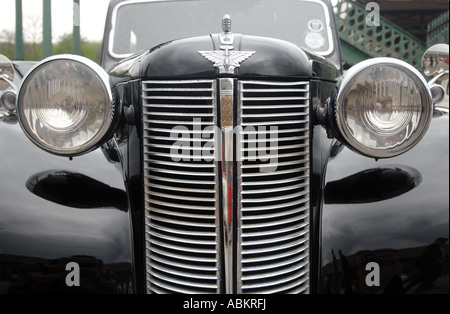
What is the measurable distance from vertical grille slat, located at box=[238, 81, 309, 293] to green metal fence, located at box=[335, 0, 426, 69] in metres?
6.37

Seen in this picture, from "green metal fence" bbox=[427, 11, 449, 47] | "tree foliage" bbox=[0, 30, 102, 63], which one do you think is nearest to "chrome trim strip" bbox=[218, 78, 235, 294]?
"tree foliage" bbox=[0, 30, 102, 63]

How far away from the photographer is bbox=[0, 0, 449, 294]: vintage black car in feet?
5.81

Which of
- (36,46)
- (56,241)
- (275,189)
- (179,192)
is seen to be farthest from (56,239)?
(36,46)

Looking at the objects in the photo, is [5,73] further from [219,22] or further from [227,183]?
[219,22]

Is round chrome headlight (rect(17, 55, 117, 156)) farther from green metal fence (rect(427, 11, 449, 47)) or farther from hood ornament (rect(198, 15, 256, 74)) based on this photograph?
green metal fence (rect(427, 11, 449, 47))

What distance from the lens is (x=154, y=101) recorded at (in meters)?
1.88

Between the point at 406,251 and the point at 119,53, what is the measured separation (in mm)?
2549

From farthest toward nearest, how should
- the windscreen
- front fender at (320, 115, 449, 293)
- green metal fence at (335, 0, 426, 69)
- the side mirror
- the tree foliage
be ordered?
1. green metal fence at (335, 0, 426, 69)
2. the tree foliage
3. the windscreen
4. the side mirror
5. front fender at (320, 115, 449, 293)

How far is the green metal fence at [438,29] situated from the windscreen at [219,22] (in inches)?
300

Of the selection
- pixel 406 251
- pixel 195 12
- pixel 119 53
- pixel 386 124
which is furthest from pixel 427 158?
pixel 119 53

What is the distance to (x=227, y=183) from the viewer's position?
70.4 inches

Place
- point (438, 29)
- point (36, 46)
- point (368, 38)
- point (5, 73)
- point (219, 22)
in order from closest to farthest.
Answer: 1. point (5, 73)
2. point (219, 22)
3. point (36, 46)
4. point (368, 38)
5. point (438, 29)

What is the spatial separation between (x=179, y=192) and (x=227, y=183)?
23cm

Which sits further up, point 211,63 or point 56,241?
point 211,63
